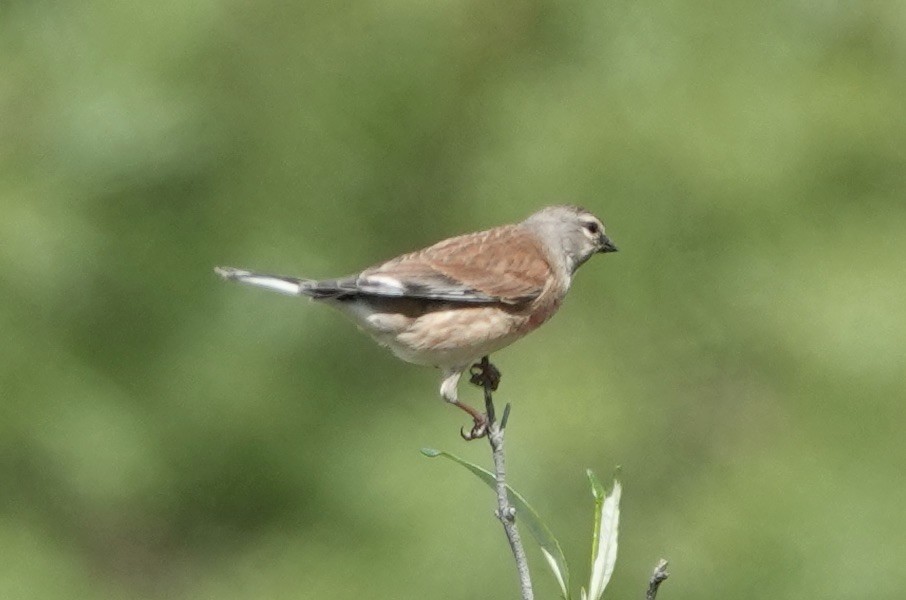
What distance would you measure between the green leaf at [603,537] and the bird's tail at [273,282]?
5.35 ft

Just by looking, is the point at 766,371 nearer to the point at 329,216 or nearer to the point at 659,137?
the point at 659,137

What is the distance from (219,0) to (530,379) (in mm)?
3167

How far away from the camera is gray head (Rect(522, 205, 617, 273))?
5.13 metres

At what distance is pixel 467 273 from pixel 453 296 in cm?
13

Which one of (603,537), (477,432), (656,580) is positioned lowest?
(656,580)

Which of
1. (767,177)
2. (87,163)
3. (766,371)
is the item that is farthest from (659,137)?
(87,163)

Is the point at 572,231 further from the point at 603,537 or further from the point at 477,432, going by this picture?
the point at 603,537

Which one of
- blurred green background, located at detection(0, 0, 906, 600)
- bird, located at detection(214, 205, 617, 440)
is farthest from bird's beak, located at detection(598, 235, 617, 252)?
blurred green background, located at detection(0, 0, 906, 600)

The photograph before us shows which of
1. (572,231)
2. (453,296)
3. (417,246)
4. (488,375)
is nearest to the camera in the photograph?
(488,375)

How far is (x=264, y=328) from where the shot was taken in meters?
8.38

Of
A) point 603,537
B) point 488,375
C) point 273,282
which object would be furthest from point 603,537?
point 273,282

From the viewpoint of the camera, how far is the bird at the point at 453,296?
4.37 m

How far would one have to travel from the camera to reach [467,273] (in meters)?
4.71

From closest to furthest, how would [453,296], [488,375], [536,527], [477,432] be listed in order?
[536,527], [488,375], [477,432], [453,296]
